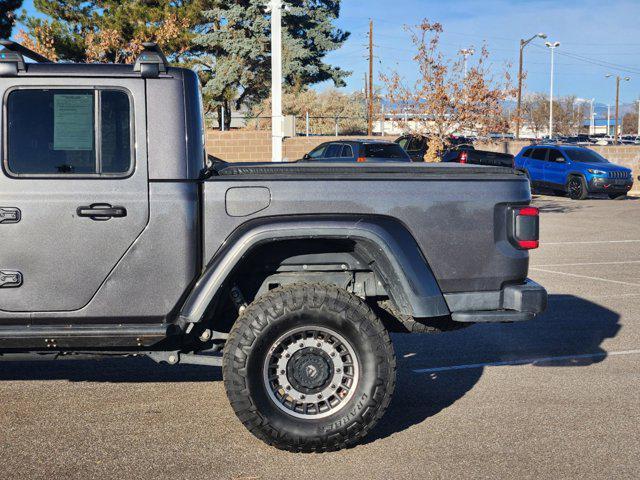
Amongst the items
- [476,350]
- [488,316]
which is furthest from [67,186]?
[476,350]

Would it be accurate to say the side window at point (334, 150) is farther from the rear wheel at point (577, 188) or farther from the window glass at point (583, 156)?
the window glass at point (583, 156)

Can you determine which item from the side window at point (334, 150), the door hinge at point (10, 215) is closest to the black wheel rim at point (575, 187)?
the side window at point (334, 150)

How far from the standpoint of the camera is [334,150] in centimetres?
2181

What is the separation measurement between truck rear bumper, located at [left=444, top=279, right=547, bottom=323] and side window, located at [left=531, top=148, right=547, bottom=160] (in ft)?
82.8

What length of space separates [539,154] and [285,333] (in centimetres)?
2626

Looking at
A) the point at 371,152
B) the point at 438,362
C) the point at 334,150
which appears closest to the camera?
the point at 438,362

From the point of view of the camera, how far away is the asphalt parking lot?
4637mm

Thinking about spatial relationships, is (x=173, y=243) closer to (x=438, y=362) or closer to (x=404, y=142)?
(x=438, y=362)

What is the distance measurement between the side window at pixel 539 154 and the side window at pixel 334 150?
10417 mm

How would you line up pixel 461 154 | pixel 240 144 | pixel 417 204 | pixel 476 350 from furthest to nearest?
pixel 240 144, pixel 461 154, pixel 476 350, pixel 417 204

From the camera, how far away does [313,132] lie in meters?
51.6

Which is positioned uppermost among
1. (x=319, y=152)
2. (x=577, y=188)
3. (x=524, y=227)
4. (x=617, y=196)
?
(x=319, y=152)

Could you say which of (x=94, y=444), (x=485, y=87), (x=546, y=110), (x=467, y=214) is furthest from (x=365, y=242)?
(x=546, y=110)

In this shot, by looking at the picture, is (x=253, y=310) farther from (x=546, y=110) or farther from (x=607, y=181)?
(x=546, y=110)
